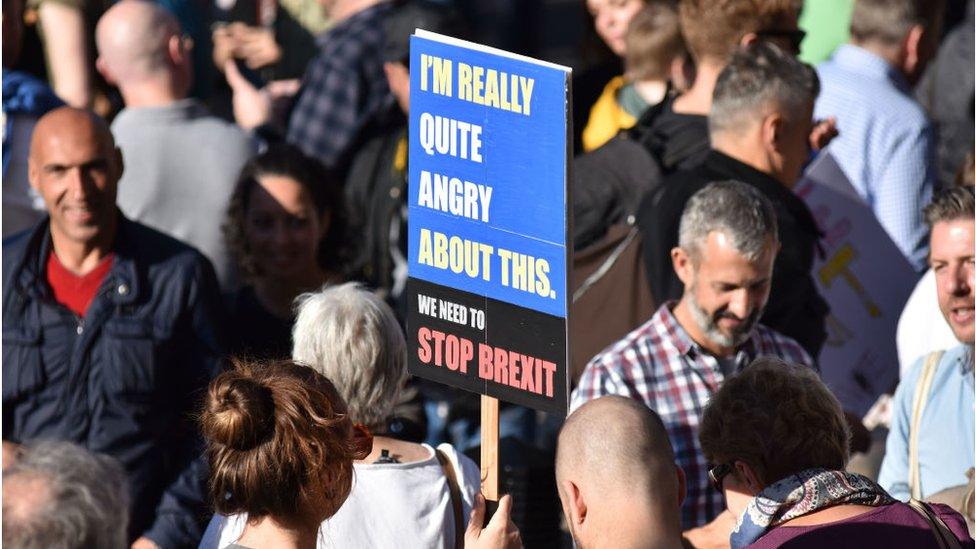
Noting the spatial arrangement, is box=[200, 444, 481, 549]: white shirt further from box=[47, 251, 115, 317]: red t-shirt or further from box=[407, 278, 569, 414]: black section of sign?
box=[47, 251, 115, 317]: red t-shirt

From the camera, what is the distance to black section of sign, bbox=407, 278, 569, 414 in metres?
4.04

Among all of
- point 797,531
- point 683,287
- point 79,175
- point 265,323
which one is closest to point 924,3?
point 683,287

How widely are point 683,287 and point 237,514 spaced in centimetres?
251

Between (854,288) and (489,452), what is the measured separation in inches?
109

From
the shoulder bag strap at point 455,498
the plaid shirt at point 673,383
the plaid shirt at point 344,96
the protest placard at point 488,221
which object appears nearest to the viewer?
the protest placard at point 488,221

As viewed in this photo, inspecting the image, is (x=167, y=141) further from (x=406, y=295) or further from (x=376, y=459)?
(x=376, y=459)

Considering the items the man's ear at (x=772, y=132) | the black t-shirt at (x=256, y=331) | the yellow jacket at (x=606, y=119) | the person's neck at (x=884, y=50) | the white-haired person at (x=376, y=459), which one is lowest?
the black t-shirt at (x=256, y=331)

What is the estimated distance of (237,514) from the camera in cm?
367

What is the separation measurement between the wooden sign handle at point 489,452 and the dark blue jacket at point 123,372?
1.63 meters

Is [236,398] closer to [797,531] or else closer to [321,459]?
[321,459]

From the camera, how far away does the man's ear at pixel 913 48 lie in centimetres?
752

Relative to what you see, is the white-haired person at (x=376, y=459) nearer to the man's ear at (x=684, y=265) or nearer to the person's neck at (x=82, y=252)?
the man's ear at (x=684, y=265)

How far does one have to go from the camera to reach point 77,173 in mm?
5680

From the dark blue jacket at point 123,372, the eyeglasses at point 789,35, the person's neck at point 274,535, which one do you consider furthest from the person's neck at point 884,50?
the person's neck at point 274,535
